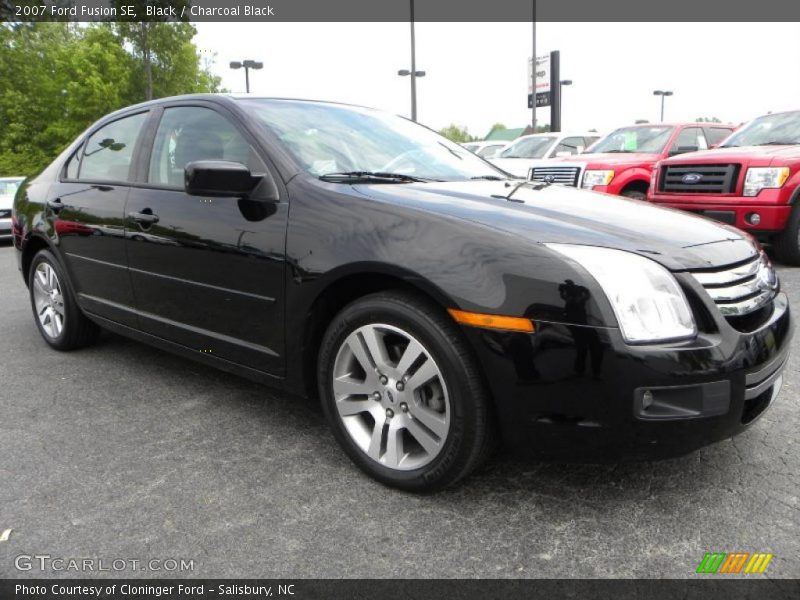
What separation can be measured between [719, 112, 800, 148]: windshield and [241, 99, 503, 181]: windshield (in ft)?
18.6

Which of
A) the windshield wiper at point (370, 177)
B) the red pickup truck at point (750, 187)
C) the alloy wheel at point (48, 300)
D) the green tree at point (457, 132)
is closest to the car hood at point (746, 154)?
the red pickup truck at point (750, 187)

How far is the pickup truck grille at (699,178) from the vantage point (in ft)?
23.2

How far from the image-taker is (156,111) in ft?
12.0

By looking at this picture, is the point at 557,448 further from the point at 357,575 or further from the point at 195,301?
the point at 195,301

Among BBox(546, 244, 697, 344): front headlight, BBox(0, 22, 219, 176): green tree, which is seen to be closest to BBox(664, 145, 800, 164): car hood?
BBox(546, 244, 697, 344): front headlight

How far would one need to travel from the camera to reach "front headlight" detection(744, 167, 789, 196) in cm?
680

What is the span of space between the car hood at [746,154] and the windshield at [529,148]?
5.08 m

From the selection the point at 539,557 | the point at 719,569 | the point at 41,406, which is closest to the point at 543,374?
the point at 539,557

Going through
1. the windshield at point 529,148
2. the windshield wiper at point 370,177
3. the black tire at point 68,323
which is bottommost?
the black tire at point 68,323

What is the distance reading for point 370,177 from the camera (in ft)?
9.59

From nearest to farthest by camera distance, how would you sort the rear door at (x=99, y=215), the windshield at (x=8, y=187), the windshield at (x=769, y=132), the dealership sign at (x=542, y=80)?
the rear door at (x=99, y=215) → the windshield at (x=769, y=132) → the windshield at (x=8, y=187) → the dealership sign at (x=542, y=80)

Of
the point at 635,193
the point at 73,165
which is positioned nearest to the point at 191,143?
the point at 73,165

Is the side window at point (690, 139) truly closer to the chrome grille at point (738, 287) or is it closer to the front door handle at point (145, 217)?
the chrome grille at point (738, 287)

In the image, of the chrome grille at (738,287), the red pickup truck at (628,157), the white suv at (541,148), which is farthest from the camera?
the white suv at (541,148)
